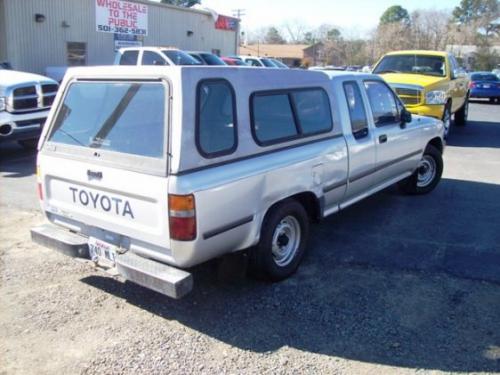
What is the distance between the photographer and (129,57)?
51.8 ft

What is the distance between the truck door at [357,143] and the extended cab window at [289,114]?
384 mm

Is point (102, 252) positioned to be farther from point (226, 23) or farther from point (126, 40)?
point (226, 23)

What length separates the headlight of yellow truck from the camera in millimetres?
11060

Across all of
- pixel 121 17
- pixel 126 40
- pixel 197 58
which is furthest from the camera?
pixel 126 40

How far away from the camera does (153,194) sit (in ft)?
11.3

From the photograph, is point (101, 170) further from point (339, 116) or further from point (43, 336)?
point (339, 116)

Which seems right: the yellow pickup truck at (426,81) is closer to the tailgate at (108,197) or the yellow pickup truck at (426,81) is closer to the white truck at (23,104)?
the white truck at (23,104)

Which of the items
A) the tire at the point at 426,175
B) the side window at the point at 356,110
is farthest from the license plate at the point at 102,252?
the tire at the point at 426,175

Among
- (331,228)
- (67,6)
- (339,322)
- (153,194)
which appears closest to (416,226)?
(331,228)

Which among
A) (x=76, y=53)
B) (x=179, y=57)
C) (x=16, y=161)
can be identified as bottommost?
(x=16, y=161)

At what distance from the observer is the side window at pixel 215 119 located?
3527 millimetres

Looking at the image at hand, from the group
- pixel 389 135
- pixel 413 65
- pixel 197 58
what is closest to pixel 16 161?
pixel 389 135

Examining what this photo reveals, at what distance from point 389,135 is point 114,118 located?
133 inches

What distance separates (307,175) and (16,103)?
6760 millimetres
